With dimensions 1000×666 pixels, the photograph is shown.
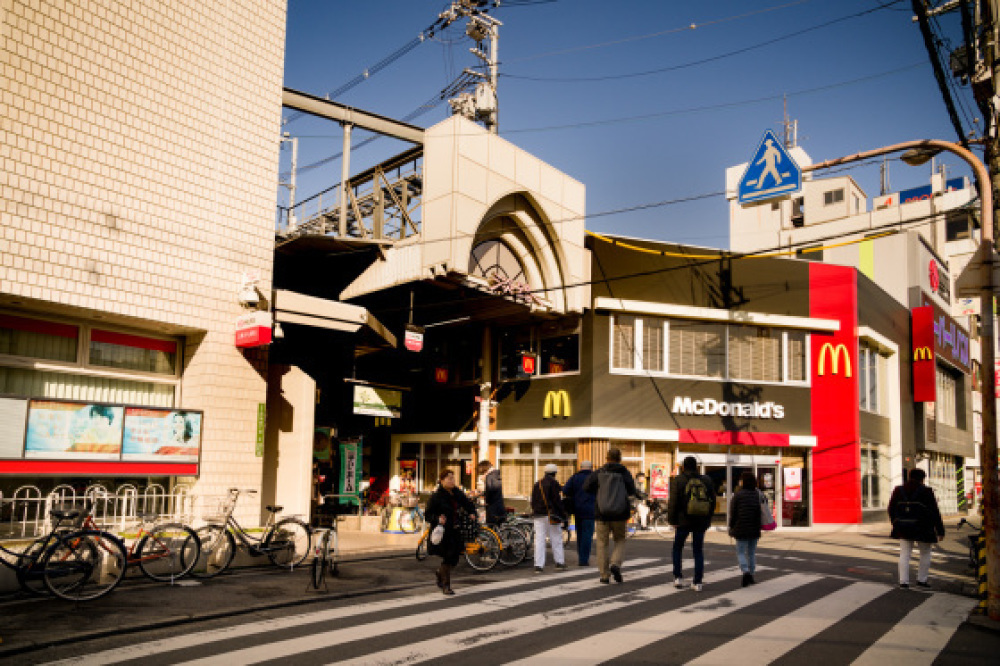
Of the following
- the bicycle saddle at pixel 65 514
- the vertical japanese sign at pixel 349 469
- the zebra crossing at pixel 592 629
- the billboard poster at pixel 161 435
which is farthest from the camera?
the vertical japanese sign at pixel 349 469

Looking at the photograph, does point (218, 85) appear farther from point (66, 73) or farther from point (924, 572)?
point (924, 572)

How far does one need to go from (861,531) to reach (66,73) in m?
24.8

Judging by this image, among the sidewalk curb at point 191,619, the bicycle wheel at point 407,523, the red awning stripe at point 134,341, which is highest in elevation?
the red awning stripe at point 134,341

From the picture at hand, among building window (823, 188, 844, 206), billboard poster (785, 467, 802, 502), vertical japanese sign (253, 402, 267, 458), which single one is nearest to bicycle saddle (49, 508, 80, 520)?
vertical japanese sign (253, 402, 267, 458)

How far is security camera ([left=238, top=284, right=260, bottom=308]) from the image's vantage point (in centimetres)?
1369

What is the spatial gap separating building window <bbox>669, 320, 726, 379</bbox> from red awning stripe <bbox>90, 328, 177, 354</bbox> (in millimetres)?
15824

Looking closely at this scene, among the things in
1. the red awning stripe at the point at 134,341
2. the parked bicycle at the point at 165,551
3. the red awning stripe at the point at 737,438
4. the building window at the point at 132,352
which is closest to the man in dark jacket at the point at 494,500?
the parked bicycle at the point at 165,551

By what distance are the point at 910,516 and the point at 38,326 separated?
521 inches

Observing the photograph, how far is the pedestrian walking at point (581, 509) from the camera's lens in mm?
13203

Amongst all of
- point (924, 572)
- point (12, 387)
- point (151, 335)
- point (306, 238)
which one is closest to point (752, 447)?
point (924, 572)

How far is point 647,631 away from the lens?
8.06 m

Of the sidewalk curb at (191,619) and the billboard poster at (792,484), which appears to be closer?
the sidewalk curb at (191,619)

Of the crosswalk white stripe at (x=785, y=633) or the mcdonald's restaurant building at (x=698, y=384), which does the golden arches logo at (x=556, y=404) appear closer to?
the mcdonald's restaurant building at (x=698, y=384)

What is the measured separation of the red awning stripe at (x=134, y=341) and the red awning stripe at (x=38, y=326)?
1.11 feet
